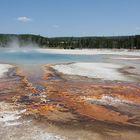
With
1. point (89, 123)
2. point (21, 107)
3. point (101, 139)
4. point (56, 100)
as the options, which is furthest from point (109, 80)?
point (101, 139)

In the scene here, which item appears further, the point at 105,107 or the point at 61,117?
the point at 105,107

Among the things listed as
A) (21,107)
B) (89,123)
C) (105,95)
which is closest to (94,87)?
(105,95)

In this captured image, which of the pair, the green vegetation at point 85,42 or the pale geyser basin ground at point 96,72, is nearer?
the pale geyser basin ground at point 96,72

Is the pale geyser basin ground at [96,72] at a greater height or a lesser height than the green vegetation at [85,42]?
lesser

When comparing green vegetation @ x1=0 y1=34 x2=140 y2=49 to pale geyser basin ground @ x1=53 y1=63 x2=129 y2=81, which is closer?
pale geyser basin ground @ x1=53 y1=63 x2=129 y2=81

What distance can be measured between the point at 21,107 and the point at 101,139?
19.8 feet

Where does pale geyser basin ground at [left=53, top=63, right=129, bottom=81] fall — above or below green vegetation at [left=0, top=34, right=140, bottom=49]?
below

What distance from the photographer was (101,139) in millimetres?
11672

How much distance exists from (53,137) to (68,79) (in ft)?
50.7

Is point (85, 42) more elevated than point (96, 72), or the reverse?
point (85, 42)

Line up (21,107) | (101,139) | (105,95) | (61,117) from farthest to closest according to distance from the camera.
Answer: (105,95)
(21,107)
(61,117)
(101,139)

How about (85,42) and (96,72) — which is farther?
(85,42)

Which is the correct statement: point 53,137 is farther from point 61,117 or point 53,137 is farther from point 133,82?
point 133,82

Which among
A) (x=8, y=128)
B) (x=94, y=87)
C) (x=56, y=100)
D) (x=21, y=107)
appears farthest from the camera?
(x=94, y=87)
